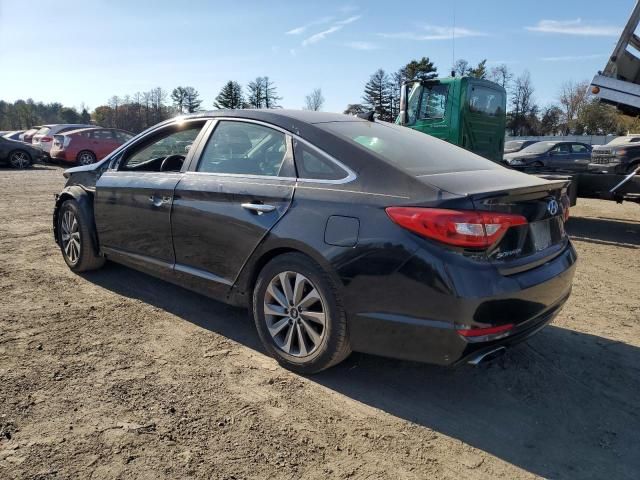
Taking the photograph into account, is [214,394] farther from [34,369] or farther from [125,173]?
[125,173]

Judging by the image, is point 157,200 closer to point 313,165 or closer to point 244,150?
point 244,150

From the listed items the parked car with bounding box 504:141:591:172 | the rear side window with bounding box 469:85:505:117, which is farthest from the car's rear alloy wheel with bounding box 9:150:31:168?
the parked car with bounding box 504:141:591:172

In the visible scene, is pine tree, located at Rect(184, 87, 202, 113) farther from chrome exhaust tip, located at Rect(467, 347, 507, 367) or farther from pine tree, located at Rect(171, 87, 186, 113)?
chrome exhaust tip, located at Rect(467, 347, 507, 367)

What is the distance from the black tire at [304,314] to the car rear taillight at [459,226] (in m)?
0.61

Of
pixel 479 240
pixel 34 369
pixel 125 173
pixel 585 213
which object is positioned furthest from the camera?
pixel 585 213

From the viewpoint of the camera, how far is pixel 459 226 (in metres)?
2.59

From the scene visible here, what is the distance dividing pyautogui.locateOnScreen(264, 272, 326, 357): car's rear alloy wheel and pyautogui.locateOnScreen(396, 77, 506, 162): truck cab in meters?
6.12

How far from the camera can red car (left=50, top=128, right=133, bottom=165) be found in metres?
19.5

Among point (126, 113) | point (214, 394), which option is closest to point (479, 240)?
point (214, 394)

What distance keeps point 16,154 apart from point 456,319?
2138 cm

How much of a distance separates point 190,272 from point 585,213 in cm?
923

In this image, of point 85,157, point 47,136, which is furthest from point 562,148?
point 47,136

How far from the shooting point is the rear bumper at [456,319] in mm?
2592

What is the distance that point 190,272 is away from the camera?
3.82 meters
